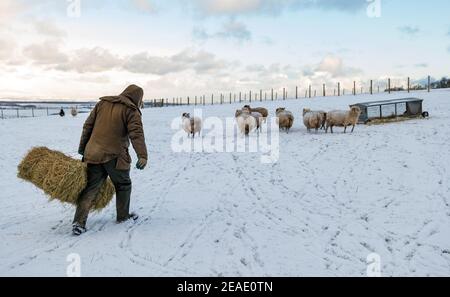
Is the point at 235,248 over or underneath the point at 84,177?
underneath

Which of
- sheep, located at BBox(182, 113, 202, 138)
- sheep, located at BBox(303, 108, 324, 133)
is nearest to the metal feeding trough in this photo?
sheep, located at BBox(303, 108, 324, 133)

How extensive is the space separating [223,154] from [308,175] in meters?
5.16

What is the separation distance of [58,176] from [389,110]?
2209cm

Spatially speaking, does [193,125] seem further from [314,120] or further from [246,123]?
[314,120]

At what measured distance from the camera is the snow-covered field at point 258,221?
5.54 meters

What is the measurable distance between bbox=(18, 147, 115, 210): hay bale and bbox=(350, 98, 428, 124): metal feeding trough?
19.8 meters

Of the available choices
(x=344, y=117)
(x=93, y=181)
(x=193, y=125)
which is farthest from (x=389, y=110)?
(x=93, y=181)

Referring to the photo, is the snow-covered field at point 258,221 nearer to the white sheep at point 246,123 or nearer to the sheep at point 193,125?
the white sheep at point 246,123

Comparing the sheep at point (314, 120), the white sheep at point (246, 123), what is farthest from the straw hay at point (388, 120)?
the white sheep at point (246, 123)

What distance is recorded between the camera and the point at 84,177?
22.2 feet

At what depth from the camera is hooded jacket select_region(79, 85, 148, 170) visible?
6750 millimetres
